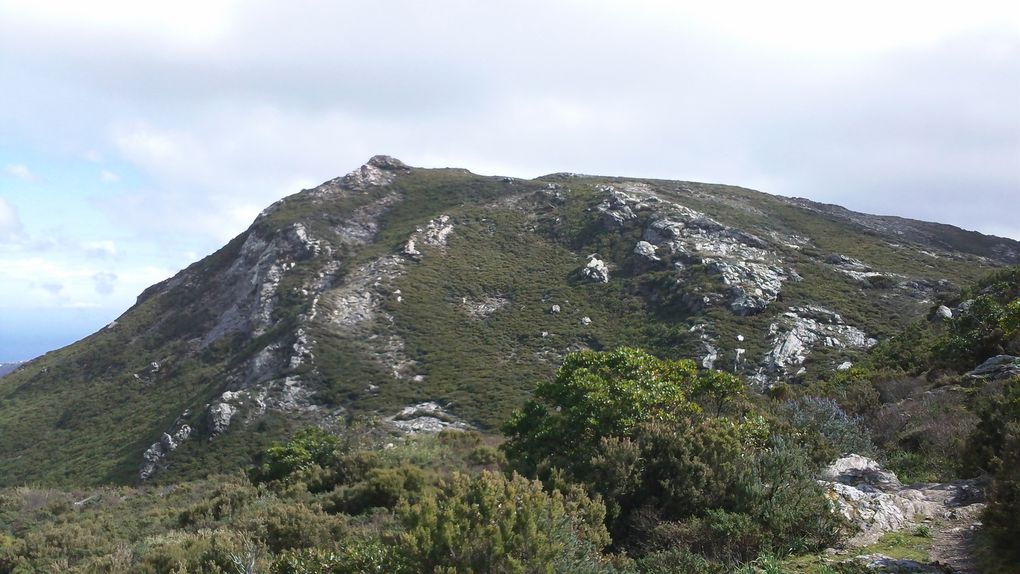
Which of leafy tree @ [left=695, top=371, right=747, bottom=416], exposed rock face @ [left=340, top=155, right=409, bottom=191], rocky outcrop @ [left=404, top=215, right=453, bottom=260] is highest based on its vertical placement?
exposed rock face @ [left=340, top=155, right=409, bottom=191]

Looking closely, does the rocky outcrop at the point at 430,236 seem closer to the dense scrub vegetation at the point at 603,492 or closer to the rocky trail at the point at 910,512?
the dense scrub vegetation at the point at 603,492

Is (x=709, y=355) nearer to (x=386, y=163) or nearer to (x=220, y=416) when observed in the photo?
(x=220, y=416)

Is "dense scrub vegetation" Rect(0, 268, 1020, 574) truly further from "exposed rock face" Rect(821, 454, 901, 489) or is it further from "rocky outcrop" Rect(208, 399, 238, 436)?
"rocky outcrop" Rect(208, 399, 238, 436)

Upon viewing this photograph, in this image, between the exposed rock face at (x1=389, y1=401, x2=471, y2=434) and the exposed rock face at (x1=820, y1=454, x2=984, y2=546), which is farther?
the exposed rock face at (x1=389, y1=401, x2=471, y2=434)

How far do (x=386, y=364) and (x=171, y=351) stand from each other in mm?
23604

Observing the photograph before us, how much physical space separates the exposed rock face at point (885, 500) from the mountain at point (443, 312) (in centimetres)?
2652

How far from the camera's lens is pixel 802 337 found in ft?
133

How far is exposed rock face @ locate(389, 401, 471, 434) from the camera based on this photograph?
34.7 m

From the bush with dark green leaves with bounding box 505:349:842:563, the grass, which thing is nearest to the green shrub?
the bush with dark green leaves with bounding box 505:349:842:563

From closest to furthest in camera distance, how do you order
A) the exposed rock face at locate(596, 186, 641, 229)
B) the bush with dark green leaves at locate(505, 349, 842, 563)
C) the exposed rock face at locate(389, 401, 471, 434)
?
the bush with dark green leaves at locate(505, 349, 842, 563) → the exposed rock face at locate(389, 401, 471, 434) → the exposed rock face at locate(596, 186, 641, 229)

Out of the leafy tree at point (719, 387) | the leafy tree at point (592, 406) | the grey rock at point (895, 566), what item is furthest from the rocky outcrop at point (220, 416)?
the grey rock at point (895, 566)

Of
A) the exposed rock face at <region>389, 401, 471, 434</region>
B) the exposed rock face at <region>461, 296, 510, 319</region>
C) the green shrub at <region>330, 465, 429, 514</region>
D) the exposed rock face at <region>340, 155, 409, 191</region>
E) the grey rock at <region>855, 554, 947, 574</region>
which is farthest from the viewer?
the exposed rock face at <region>340, 155, 409, 191</region>

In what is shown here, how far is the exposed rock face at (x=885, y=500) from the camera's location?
7863mm

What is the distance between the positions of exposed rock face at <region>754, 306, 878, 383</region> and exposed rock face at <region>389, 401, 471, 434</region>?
713 inches
